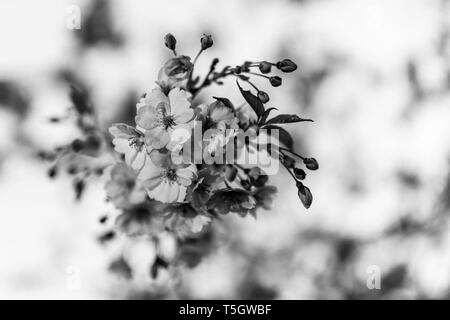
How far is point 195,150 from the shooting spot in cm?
90

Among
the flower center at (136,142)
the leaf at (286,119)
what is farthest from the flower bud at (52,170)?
the leaf at (286,119)

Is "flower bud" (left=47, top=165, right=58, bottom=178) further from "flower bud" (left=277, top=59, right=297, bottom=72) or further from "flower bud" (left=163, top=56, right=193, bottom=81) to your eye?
"flower bud" (left=277, top=59, right=297, bottom=72)

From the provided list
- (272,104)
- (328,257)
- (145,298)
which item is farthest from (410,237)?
(145,298)

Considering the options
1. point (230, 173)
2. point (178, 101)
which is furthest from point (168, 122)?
point (230, 173)

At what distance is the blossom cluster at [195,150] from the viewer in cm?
92

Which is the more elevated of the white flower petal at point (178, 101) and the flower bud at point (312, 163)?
the white flower petal at point (178, 101)

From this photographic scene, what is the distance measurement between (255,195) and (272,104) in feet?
2.95

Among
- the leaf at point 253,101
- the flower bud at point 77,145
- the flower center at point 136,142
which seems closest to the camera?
the leaf at point 253,101

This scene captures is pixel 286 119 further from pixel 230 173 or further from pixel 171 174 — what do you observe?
pixel 171 174

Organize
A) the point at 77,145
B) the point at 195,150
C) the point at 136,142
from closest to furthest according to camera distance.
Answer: the point at 195,150 < the point at 136,142 < the point at 77,145

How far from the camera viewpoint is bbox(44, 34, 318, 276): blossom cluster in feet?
3.02

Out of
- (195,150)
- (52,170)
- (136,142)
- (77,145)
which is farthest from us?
(52,170)

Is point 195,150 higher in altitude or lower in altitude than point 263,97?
lower

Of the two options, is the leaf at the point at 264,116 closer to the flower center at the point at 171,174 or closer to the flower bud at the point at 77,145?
the flower center at the point at 171,174
